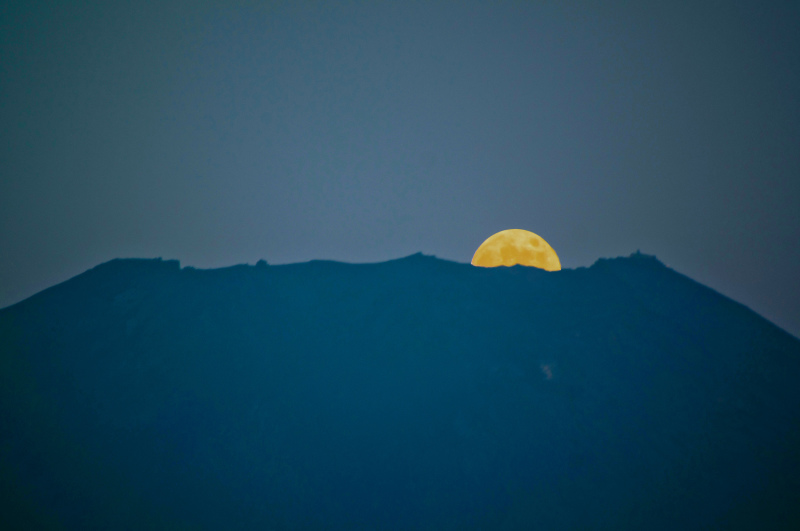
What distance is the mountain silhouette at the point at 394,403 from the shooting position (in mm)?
16250

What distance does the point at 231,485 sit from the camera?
1691 cm

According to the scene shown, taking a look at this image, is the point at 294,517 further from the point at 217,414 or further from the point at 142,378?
the point at 142,378

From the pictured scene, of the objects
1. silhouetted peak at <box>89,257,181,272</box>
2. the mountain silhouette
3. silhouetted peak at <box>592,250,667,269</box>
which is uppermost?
silhouetted peak at <box>592,250,667,269</box>

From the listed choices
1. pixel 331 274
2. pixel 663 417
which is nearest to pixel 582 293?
pixel 663 417

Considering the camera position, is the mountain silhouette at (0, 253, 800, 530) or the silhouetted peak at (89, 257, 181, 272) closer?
the mountain silhouette at (0, 253, 800, 530)

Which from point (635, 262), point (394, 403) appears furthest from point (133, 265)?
point (635, 262)

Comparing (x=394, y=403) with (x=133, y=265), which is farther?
(x=133, y=265)

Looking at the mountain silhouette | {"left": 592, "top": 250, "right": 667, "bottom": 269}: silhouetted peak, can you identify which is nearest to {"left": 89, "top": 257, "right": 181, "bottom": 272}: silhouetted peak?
the mountain silhouette

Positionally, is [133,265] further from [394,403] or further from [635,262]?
[635,262]

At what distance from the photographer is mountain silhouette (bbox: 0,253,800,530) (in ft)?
53.3

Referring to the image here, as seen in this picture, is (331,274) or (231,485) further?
(331,274)

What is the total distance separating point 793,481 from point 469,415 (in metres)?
13.8

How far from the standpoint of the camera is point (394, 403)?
20375 millimetres

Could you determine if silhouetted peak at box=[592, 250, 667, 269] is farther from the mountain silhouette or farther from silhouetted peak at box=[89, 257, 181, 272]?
silhouetted peak at box=[89, 257, 181, 272]
